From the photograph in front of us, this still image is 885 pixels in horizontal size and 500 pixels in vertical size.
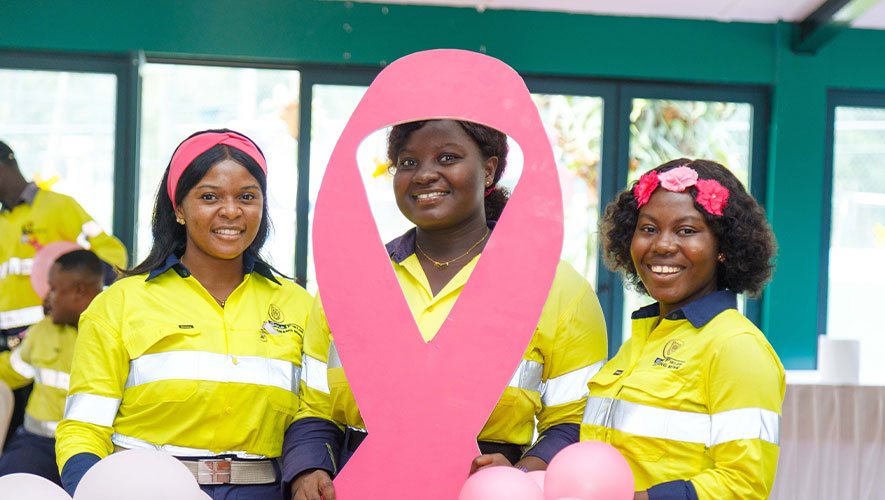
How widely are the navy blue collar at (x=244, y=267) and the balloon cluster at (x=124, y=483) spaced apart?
1.83ft

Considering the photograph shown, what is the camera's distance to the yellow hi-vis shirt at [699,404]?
141 centimetres

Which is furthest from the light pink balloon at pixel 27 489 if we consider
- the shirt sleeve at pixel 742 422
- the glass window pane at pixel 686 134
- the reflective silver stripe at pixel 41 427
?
the glass window pane at pixel 686 134

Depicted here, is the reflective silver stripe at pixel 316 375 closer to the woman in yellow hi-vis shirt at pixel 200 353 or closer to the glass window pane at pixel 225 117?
the woman in yellow hi-vis shirt at pixel 200 353

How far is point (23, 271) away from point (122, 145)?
941 millimetres

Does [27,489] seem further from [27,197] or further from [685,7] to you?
[685,7]

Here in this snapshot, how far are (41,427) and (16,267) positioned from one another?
1.24m

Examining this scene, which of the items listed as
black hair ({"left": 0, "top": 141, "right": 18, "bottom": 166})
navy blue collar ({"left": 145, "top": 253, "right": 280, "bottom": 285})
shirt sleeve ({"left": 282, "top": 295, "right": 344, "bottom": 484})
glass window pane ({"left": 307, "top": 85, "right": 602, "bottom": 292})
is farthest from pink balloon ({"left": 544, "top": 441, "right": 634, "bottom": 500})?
black hair ({"left": 0, "top": 141, "right": 18, "bottom": 166})

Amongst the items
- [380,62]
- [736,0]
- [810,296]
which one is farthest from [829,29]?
[380,62]

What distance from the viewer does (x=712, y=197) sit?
1.63 m

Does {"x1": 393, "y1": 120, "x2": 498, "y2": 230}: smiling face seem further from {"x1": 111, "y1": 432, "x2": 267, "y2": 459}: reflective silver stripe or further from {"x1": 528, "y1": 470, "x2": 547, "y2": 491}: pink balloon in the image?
{"x1": 111, "y1": 432, "x2": 267, "y2": 459}: reflective silver stripe

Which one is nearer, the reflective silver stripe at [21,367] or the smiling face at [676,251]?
the smiling face at [676,251]

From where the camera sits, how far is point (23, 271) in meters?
4.14

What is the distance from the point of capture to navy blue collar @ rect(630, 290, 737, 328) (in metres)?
1.58

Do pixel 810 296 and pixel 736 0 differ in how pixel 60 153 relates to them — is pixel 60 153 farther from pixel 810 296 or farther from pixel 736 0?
pixel 810 296
